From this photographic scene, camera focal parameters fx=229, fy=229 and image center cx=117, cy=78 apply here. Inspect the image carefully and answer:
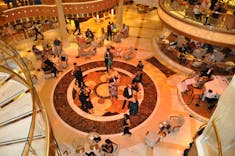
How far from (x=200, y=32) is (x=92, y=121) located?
19.7ft

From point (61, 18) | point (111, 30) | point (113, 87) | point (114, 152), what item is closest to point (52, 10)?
point (61, 18)

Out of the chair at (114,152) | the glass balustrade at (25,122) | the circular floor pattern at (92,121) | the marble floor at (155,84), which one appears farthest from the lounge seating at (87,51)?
the glass balustrade at (25,122)

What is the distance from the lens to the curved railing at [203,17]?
31.5 ft

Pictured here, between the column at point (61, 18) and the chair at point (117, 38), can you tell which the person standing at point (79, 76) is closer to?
the column at point (61, 18)

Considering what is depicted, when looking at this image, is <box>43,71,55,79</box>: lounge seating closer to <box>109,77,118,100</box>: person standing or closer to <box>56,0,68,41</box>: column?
<box>56,0,68,41</box>: column

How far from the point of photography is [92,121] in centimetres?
888

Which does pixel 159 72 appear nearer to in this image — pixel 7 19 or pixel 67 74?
pixel 67 74

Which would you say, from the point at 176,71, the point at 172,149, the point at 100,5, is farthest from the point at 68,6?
the point at 172,149

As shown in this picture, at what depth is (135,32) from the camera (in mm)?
14406

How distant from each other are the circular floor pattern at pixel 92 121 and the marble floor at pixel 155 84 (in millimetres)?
163

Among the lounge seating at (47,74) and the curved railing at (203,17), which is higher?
the curved railing at (203,17)

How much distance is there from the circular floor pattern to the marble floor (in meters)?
0.16

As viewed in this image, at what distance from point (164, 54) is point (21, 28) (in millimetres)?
8375

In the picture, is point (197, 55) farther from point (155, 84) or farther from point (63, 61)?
point (63, 61)
